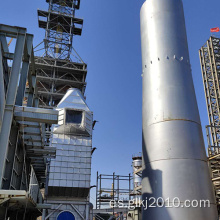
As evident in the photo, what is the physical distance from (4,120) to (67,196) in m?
14.4

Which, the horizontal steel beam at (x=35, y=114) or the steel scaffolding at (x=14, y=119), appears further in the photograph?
the horizontal steel beam at (x=35, y=114)

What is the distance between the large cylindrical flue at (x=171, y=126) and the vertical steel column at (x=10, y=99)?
6.64m

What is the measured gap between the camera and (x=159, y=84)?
41.5 feet

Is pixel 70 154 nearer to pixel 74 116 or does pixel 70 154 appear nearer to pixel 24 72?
pixel 74 116

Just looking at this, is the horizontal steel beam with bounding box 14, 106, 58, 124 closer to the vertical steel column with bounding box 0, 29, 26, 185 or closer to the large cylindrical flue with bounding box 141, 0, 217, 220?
the vertical steel column with bounding box 0, 29, 26, 185

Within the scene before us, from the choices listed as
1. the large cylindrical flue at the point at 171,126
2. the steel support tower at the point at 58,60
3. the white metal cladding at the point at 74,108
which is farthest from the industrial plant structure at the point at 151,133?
the steel support tower at the point at 58,60

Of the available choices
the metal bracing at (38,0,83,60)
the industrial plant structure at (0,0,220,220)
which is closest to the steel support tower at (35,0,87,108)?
the metal bracing at (38,0,83,60)

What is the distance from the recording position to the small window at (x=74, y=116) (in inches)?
A: 1040

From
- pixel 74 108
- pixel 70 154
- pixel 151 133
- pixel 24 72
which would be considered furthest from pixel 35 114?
pixel 74 108

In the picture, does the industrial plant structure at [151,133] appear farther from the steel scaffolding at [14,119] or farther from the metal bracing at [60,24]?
the metal bracing at [60,24]

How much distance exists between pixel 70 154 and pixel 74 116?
13.4 ft

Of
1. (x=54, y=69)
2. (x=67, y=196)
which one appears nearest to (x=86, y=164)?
(x=67, y=196)

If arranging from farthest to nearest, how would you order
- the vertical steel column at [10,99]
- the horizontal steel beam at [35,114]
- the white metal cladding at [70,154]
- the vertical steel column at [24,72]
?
the white metal cladding at [70,154]
the vertical steel column at [24,72]
the horizontal steel beam at [35,114]
the vertical steel column at [10,99]

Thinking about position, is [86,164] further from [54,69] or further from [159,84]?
[54,69]
